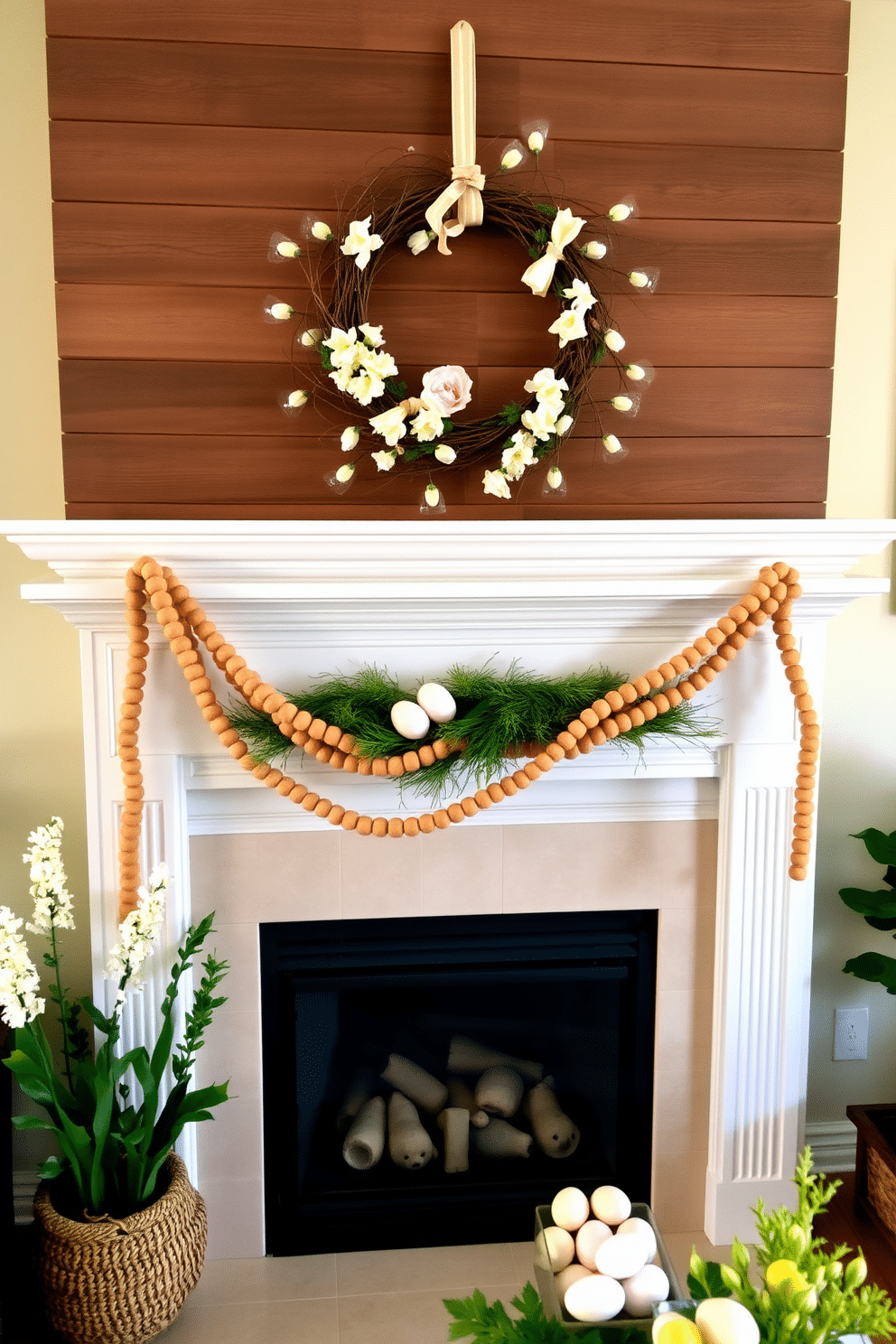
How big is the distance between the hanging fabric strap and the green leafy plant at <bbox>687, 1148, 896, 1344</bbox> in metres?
1.45

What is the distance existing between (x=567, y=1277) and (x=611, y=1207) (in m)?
0.13

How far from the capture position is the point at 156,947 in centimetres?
182

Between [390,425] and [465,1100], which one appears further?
[465,1100]

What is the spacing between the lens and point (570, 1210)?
161 centimetres

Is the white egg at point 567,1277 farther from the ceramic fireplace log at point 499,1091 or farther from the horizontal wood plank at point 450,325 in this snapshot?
the horizontal wood plank at point 450,325

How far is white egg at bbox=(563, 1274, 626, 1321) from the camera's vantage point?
1443mm

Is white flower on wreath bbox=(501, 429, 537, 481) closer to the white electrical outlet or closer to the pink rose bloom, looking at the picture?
the pink rose bloom

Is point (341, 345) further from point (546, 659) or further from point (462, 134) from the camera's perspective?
point (546, 659)

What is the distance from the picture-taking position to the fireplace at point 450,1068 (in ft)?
6.47

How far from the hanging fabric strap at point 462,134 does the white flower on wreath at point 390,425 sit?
30 cm

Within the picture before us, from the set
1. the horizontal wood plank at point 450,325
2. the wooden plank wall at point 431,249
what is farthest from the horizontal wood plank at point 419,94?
the horizontal wood plank at point 450,325

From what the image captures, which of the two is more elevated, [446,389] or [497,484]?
[446,389]

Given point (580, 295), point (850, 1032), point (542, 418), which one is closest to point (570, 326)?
point (580, 295)

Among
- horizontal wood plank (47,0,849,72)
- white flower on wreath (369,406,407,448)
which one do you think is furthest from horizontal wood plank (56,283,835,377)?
horizontal wood plank (47,0,849,72)
